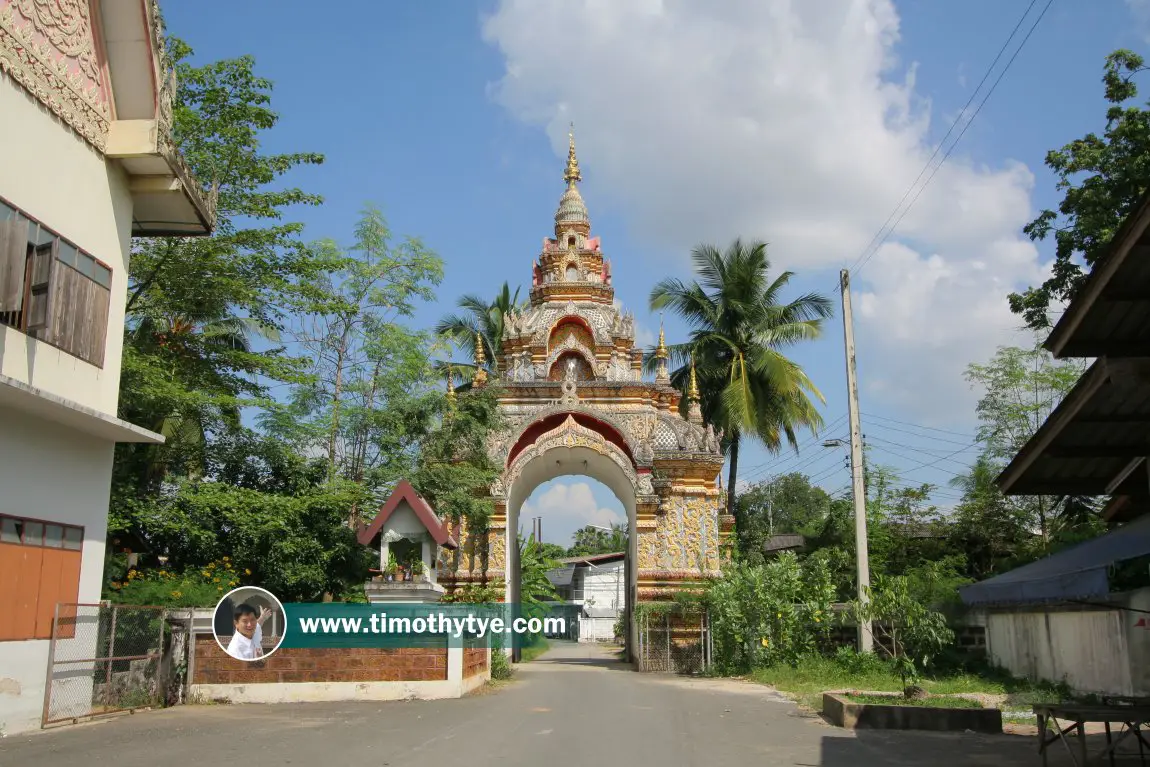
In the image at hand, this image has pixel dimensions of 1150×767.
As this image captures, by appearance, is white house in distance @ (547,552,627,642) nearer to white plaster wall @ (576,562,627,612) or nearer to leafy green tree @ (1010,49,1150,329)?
white plaster wall @ (576,562,627,612)

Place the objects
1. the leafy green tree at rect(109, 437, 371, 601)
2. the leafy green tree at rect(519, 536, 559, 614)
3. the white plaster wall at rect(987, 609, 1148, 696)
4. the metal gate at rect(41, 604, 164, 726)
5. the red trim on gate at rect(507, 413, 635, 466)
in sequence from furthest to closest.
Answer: the leafy green tree at rect(519, 536, 559, 614) < the red trim on gate at rect(507, 413, 635, 466) < the leafy green tree at rect(109, 437, 371, 601) < the white plaster wall at rect(987, 609, 1148, 696) < the metal gate at rect(41, 604, 164, 726)

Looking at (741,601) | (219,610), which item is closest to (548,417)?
(741,601)

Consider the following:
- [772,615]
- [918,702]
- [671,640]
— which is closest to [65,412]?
[918,702]

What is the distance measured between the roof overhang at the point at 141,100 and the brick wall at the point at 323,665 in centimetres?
646

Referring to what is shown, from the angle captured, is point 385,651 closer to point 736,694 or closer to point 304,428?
point 736,694

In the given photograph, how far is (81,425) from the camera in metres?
11.8

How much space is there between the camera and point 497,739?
10.8 meters

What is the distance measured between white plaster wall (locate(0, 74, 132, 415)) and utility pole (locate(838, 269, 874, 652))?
41.0ft

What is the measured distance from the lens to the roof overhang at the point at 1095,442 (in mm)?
7699

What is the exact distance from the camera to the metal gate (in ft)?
38.0

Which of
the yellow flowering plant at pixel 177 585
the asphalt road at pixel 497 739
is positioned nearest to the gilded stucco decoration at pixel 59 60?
the yellow flowering plant at pixel 177 585

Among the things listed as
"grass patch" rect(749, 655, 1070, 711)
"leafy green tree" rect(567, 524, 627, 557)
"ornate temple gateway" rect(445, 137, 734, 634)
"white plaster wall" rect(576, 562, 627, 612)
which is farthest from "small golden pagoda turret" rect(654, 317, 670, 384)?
"leafy green tree" rect(567, 524, 627, 557)

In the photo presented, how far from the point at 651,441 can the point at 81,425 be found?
47.0 ft

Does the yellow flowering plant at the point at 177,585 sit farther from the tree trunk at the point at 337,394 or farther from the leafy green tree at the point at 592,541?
the leafy green tree at the point at 592,541
